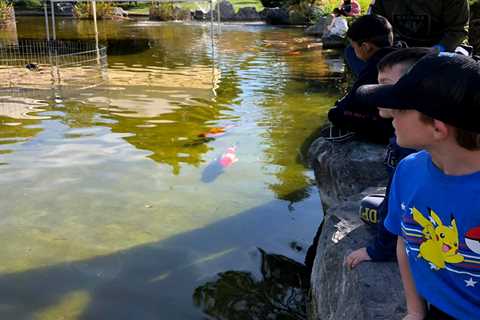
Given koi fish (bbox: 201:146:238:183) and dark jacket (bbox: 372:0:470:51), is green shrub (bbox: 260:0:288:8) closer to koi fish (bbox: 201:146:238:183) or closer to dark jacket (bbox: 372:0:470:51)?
koi fish (bbox: 201:146:238:183)

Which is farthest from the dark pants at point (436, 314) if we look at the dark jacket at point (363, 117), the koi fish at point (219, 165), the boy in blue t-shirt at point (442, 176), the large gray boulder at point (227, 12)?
the large gray boulder at point (227, 12)

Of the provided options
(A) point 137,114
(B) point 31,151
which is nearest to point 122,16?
(A) point 137,114

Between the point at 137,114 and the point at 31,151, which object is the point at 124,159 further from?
the point at 137,114

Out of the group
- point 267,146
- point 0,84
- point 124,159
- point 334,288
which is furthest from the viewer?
point 0,84

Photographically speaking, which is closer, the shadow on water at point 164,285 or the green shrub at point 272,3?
the shadow on water at point 164,285

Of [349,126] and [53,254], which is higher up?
[349,126]

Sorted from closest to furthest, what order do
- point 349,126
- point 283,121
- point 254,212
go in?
point 349,126 < point 254,212 < point 283,121

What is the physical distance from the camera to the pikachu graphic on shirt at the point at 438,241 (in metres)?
1.99

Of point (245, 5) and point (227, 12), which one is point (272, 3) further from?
point (245, 5)

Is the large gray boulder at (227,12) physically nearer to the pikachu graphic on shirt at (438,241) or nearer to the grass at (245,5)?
the grass at (245,5)

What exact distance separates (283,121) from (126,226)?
4658mm

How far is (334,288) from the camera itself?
3283 millimetres

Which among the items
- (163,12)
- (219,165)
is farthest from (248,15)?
(219,165)

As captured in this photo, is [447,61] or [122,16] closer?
[447,61]
